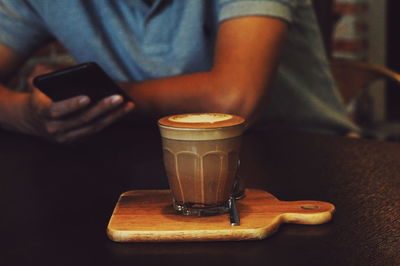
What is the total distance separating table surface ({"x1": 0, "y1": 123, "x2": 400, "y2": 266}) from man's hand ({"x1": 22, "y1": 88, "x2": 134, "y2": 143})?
0.03 metres

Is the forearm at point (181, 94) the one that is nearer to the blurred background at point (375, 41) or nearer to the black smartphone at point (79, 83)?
the black smartphone at point (79, 83)

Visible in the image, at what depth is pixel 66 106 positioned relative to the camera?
3.12 feet

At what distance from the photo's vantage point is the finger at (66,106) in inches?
36.2

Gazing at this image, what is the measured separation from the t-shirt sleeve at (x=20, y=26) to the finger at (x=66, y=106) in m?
0.44

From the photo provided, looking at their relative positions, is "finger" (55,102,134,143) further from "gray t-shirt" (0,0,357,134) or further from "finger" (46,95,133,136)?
"gray t-shirt" (0,0,357,134)

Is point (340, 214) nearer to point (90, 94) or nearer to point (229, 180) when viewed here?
point (229, 180)

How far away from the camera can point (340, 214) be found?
57 centimetres

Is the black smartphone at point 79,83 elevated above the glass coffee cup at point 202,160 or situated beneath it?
elevated above

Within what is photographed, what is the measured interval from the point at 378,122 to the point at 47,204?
3.25 metres

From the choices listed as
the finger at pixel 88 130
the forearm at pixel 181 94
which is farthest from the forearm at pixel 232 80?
the finger at pixel 88 130

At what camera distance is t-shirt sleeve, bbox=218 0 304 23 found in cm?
103

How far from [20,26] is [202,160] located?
973mm

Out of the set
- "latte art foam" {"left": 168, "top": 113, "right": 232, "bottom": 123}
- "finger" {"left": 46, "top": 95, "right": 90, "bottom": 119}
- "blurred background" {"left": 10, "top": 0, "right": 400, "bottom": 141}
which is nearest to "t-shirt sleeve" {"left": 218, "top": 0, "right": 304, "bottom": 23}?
"finger" {"left": 46, "top": 95, "right": 90, "bottom": 119}

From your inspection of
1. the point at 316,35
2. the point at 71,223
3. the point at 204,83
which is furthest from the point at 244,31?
the point at 71,223
